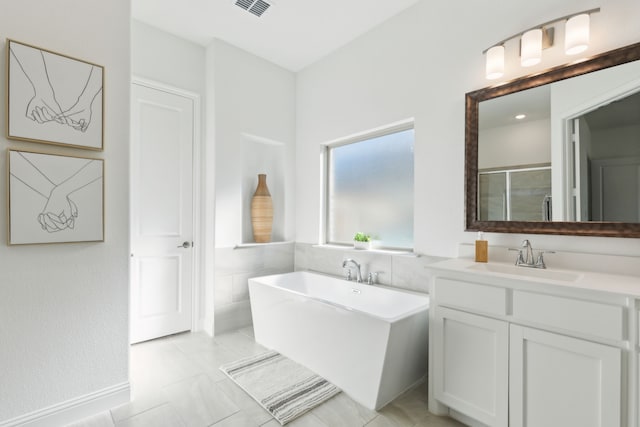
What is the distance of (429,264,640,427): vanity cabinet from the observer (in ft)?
4.02

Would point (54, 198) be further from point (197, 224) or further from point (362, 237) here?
point (362, 237)

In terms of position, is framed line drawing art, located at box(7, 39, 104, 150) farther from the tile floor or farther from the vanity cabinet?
the vanity cabinet

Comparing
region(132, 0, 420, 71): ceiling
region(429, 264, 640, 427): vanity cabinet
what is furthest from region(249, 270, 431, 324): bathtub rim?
region(132, 0, 420, 71): ceiling

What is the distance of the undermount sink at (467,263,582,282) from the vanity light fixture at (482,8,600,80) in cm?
123

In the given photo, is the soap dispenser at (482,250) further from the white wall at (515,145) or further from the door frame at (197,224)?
the door frame at (197,224)

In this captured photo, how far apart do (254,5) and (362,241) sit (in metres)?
2.27

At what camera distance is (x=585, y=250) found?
169 cm

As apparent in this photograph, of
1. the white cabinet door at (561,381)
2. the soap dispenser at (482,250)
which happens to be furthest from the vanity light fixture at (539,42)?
the white cabinet door at (561,381)

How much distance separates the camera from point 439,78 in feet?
7.66

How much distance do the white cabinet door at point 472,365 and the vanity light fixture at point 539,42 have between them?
154 centimetres

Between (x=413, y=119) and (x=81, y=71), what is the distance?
2300 mm

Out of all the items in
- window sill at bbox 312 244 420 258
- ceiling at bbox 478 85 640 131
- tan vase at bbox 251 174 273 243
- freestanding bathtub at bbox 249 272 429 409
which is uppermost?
ceiling at bbox 478 85 640 131

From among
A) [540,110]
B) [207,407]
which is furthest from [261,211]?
[540,110]

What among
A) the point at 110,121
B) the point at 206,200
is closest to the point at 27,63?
the point at 110,121
